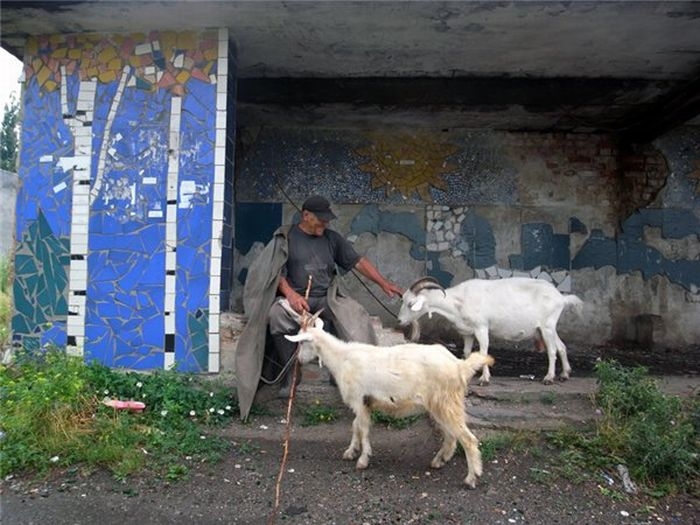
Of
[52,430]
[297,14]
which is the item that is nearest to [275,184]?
[297,14]

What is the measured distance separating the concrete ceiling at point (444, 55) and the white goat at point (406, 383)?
3039 mm

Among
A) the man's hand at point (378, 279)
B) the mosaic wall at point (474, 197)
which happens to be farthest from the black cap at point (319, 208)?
the mosaic wall at point (474, 197)

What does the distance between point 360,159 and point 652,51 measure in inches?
159

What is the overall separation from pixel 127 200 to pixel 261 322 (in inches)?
71.3

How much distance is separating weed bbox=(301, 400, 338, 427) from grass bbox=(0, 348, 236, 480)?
0.65 m

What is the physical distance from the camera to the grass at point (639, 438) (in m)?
3.77

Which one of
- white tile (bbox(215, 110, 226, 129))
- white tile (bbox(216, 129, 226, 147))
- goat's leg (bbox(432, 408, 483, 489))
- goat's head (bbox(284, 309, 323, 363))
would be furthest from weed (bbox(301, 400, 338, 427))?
white tile (bbox(215, 110, 226, 129))

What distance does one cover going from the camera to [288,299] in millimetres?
4797

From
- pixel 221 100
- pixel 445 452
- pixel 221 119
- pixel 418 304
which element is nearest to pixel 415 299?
pixel 418 304

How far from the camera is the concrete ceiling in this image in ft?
16.1

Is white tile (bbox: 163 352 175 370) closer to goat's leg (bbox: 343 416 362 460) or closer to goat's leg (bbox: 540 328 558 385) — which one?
goat's leg (bbox: 343 416 362 460)

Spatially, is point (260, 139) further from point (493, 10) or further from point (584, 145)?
point (584, 145)

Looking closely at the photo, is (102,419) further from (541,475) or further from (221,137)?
(541,475)

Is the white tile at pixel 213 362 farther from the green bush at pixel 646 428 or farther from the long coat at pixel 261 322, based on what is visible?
the green bush at pixel 646 428
